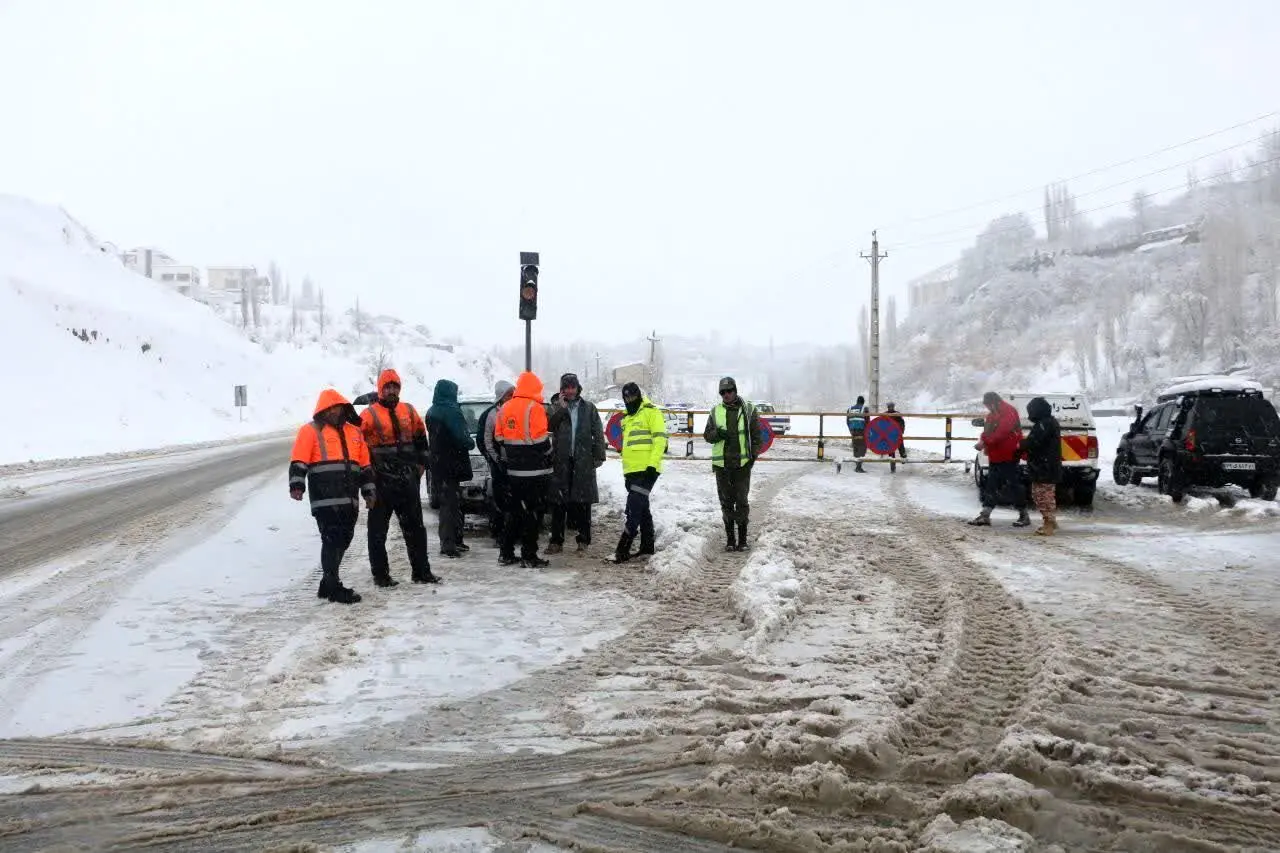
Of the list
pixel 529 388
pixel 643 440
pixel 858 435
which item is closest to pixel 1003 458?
pixel 643 440

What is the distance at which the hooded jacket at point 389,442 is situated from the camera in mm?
7969

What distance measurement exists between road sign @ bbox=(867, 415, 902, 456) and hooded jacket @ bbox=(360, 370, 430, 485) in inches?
476

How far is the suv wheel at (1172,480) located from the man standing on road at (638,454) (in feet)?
31.2

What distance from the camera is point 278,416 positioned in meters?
63.5

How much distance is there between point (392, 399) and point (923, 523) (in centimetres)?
731

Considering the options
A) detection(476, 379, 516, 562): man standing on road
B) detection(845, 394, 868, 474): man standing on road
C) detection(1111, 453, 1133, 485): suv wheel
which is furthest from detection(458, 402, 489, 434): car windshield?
detection(1111, 453, 1133, 485): suv wheel

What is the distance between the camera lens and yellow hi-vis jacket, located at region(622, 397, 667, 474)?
9156 mm

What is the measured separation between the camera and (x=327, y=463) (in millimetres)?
7223

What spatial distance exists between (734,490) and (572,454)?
5.84 ft

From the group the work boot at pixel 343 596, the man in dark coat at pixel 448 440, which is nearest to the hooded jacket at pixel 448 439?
the man in dark coat at pixel 448 440

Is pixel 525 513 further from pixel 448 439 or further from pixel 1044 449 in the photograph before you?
pixel 1044 449

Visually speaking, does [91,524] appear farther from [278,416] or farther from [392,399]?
[278,416]

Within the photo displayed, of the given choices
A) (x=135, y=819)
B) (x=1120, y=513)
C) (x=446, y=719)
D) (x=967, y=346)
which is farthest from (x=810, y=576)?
(x=967, y=346)

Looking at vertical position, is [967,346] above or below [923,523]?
above
